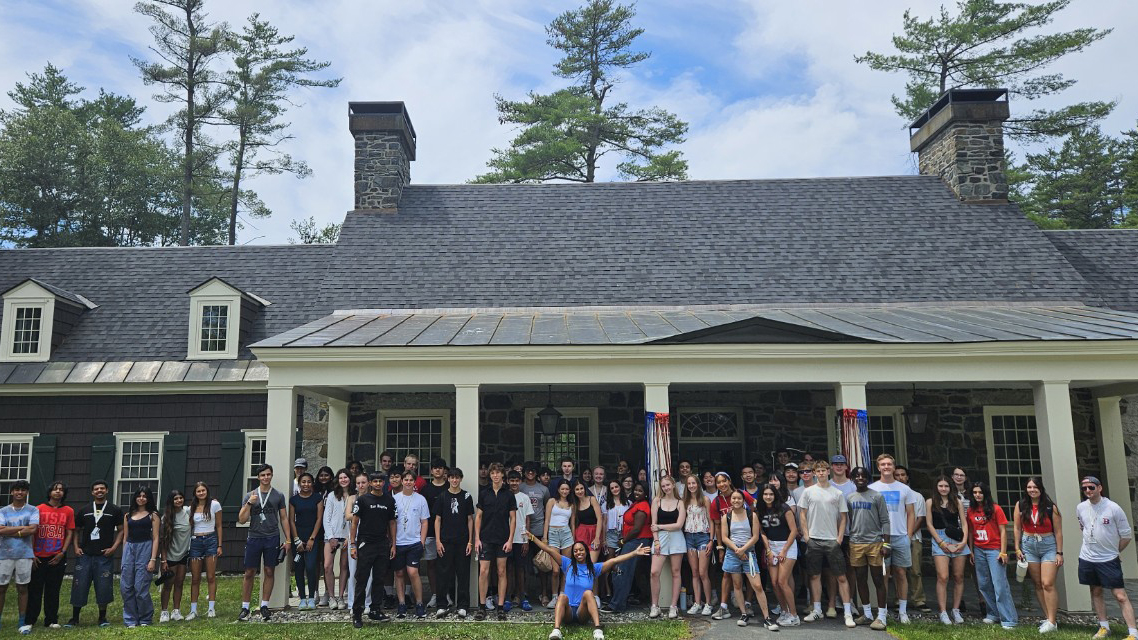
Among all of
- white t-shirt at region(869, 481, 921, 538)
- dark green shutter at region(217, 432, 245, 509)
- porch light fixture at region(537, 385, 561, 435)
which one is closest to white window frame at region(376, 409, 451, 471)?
porch light fixture at region(537, 385, 561, 435)

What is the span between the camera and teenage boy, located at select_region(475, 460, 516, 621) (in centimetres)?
757

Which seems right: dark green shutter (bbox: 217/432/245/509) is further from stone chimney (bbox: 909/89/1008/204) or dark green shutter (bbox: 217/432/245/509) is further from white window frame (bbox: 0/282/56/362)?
stone chimney (bbox: 909/89/1008/204)

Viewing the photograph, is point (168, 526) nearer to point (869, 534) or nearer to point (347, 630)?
point (347, 630)

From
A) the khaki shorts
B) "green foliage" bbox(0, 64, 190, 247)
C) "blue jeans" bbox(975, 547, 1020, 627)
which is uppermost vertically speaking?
"green foliage" bbox(0, 64, 190, 247)

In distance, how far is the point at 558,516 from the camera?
24.8 feet

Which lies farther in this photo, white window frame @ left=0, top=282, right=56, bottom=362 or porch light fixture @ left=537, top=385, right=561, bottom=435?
white window frame @ left=0, top=282, right=56, bottom=362

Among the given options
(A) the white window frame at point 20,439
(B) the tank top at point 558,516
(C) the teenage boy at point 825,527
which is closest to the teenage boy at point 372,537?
(B) the tank top at point 558,516

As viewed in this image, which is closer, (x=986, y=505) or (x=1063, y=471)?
(x=986, y=505)

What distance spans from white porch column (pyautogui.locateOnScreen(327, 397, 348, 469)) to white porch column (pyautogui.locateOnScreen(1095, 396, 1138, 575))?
34.3 feet

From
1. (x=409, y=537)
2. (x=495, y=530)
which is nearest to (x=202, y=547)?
(x=409, y=537)

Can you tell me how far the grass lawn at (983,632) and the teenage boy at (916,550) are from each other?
55cm

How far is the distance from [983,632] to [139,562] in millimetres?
7995

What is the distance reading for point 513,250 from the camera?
12484 mm

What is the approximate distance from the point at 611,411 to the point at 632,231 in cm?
340
